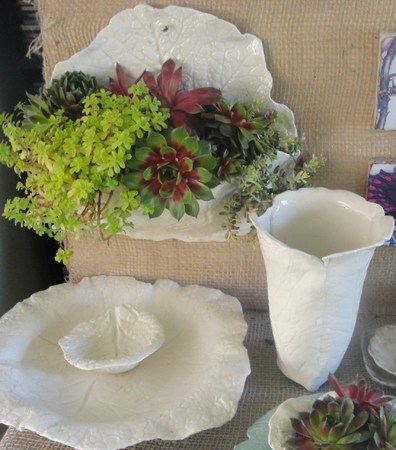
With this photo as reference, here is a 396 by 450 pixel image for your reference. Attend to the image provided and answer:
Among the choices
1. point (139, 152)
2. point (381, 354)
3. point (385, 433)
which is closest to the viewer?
point (385, 433)

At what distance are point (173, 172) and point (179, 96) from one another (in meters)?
0.09

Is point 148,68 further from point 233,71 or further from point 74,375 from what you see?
point 74,375

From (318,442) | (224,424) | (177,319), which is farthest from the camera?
(177,319)

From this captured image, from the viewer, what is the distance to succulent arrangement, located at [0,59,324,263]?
1.76 ft

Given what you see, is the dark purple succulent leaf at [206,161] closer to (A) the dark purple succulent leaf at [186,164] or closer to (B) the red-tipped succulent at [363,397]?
(A) the dark purple succulent leaf at [186,164]

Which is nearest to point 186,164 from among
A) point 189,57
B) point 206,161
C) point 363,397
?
point 206,161

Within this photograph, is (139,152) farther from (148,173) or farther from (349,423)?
(349,423)

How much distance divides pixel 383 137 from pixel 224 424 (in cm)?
36

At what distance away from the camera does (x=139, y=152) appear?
21.2 inches

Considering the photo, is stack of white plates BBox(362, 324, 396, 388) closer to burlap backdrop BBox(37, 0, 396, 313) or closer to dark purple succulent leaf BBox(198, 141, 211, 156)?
burlap backdrop BBox(37, 0, 396, 313)

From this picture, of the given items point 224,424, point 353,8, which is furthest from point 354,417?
point 353,8

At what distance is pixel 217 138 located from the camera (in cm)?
59

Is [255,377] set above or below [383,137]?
below

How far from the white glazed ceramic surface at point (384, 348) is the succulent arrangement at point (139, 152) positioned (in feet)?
0.68
